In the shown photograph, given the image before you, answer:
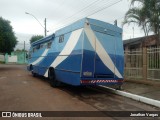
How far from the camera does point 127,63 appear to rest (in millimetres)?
15312

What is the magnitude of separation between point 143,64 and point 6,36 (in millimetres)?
26449

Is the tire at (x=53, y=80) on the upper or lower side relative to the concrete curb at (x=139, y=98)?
upper

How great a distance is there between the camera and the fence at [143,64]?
504 inches

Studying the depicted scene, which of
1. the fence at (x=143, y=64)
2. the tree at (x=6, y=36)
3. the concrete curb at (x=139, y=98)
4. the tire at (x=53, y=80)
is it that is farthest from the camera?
the tree at (x=6, y=36)

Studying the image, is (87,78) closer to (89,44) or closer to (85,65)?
(85,65)

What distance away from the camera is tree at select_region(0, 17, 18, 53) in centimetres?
3509

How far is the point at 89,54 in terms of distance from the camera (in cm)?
1031

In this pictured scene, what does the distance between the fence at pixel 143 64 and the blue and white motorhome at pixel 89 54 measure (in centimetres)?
226

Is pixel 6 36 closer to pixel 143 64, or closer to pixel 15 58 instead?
pixel 143 64

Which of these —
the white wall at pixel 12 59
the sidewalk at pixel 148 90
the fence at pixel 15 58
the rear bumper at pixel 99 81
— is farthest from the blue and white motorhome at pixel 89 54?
the white wall at pixel 12 59

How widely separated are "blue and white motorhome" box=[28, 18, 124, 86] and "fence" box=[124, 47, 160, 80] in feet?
7.41

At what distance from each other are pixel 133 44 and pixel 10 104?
24.1 metres

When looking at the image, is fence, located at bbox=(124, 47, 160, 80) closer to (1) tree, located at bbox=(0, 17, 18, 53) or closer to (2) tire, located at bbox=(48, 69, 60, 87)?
(2) tire, located at bbox=(48, 69, 60, 87)

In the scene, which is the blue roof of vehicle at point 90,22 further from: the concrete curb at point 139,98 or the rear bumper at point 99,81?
the concrete curb at point 139,98
